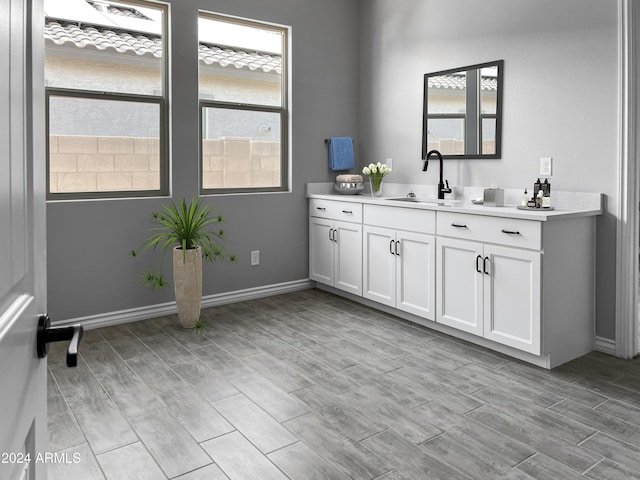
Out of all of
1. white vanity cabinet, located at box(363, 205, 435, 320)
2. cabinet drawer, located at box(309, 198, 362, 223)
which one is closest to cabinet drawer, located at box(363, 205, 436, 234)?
white vanity cabinet, located at box(363, 205, 435, 320)

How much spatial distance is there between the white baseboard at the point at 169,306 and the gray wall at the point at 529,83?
4.45 ft

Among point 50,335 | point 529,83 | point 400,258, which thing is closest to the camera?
point 50,335

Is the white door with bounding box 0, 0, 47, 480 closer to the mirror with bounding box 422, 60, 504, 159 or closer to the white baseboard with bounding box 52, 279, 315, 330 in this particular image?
the white baseboard with bounding box 52, 279, 315, 330

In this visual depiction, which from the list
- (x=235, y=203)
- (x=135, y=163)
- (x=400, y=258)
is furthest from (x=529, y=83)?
(x=135, y=163)

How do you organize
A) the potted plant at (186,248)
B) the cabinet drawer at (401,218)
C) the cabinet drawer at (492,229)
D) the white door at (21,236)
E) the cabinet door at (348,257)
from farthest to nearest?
the cabinet door at (348,257)
the potted plant at (186,248)
the cabinet drawer at (401,218)
the cabinet drawer at (492,229)
the white door at (21,236)

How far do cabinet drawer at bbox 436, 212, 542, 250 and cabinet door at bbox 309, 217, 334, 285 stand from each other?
4.23ft

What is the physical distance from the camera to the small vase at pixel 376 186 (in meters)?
4.49

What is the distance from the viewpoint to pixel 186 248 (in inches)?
143

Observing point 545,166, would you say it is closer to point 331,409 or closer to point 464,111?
point 464,111

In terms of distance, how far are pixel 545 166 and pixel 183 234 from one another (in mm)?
2454

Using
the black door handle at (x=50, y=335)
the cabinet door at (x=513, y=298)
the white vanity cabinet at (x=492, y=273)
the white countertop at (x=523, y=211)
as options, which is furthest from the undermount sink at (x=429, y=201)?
the black door handle at (x=50, y=335)

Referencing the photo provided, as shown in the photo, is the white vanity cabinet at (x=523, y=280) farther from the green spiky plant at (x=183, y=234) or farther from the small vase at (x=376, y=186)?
the green spiky plant at (x=183, y=234)

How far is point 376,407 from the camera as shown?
246cm

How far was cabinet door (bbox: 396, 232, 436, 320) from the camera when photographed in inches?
138
